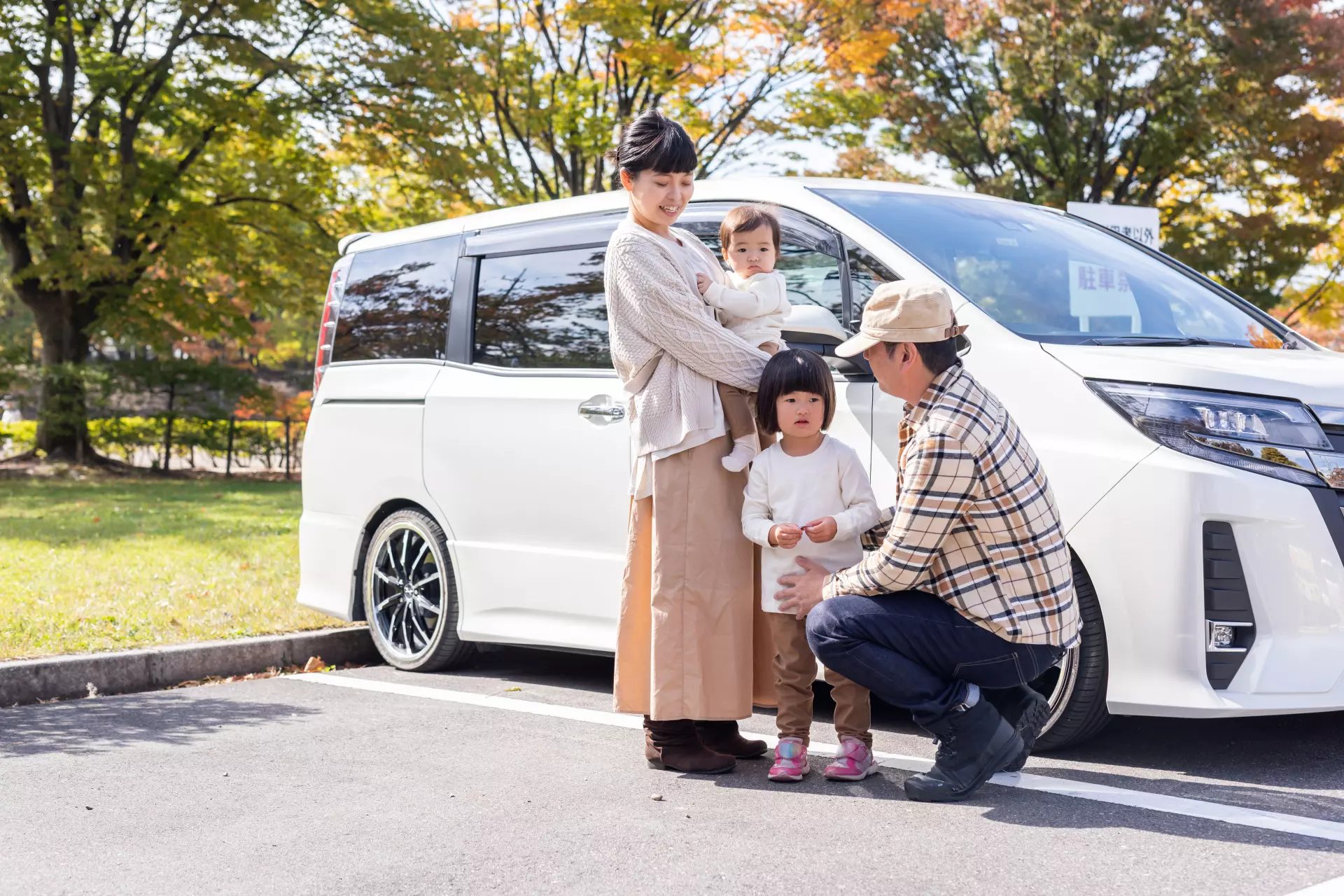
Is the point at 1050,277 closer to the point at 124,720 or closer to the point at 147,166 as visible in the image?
the point at 124,720

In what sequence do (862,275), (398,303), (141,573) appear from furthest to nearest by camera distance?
(141,573), (398,303), (862,275)

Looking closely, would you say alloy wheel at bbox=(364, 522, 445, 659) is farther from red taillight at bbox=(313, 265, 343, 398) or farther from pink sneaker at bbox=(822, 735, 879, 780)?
pink sneaker at bbox=(822, 735, 879, 780)

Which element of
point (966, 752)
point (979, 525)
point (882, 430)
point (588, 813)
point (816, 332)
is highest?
point (816, 332)

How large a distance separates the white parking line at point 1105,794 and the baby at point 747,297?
1110 mm

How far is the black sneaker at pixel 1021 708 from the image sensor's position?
397 cm

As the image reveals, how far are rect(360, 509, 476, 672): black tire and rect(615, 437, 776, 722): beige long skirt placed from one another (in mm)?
2026

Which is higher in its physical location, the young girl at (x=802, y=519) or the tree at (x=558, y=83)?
the tree at (x=558, y=83)

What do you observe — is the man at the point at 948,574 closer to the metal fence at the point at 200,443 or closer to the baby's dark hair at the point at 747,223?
the baby's dark hair at the point at 747,223

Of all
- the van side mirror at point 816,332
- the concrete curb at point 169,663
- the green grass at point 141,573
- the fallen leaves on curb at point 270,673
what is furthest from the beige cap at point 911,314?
the green grass at point 141,573

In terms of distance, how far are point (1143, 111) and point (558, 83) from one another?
824 centimetres

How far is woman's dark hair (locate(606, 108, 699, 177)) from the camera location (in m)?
4.20

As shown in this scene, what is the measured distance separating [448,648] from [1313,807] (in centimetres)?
363

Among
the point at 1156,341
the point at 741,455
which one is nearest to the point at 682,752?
the point at 741,455

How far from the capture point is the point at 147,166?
66.8 ft
